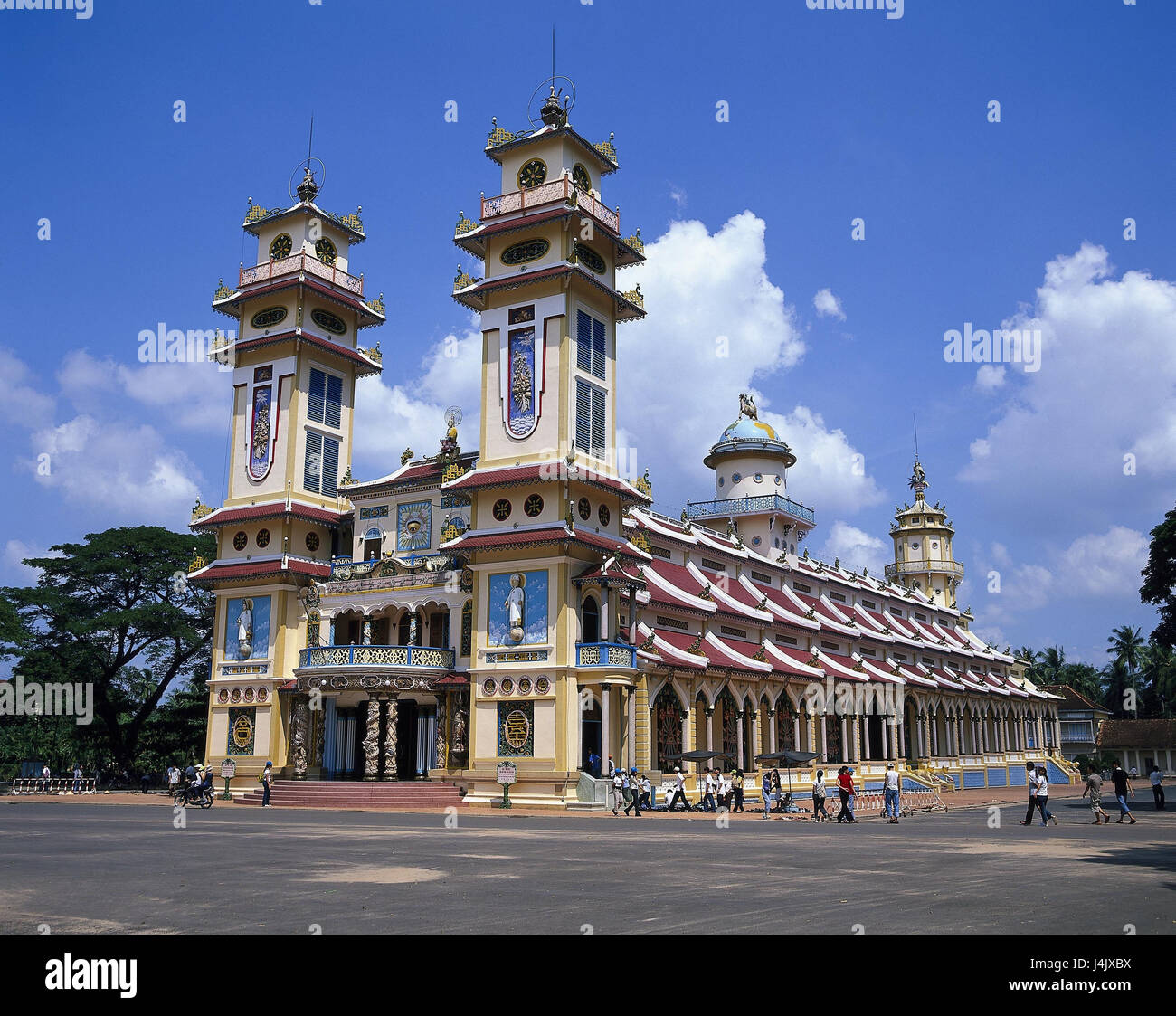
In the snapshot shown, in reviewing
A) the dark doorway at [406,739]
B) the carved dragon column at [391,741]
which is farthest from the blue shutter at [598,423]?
the dark doorway at [406,739]

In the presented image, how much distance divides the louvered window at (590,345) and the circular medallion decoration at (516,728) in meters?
13.5

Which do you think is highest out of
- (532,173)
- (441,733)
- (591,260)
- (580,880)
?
(532,173)

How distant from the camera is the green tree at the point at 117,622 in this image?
180 feet

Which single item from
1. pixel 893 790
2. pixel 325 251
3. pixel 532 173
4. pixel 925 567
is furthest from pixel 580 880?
pixel 925 567

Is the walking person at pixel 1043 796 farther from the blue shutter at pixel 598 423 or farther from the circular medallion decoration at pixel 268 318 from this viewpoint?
the circular medallion decoration at pixel 268 318

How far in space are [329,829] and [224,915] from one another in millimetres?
14538

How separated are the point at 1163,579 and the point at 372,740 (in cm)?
3284

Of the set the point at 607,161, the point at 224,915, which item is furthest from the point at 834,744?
the point at 224,915

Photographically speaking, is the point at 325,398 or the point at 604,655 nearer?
the point at 604,655

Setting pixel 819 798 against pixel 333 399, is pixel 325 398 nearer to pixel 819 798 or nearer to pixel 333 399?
pixel 333 399

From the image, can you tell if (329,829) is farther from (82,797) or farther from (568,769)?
(82,797)

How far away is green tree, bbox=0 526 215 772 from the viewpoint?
180 ft

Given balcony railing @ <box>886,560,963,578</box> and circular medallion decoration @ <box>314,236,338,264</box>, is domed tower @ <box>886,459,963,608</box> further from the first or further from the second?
circular medallion decoration @ <box>314,236,338,264</box>

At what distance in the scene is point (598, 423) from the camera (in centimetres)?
4212
